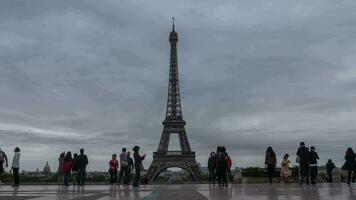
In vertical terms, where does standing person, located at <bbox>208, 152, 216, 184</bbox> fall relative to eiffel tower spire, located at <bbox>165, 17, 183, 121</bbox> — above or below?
below

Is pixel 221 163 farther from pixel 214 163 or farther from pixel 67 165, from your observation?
pixel 67 165

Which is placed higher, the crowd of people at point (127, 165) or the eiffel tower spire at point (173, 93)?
the eiffel tower spire at point (173, 93)

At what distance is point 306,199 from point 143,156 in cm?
1384

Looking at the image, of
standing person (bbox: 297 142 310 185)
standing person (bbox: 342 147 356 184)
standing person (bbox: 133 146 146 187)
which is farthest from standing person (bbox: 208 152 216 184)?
standing person (bbox: 342 147 356 184)

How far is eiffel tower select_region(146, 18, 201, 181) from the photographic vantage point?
3295 inches

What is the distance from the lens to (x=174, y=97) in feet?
297

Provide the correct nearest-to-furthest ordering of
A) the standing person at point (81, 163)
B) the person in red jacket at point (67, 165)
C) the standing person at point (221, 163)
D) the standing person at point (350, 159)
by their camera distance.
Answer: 1. the standing person at point (221, 163)
2. the standing person at point (350, 159)
3. the standing person at point (81, 163)
4. the person in red jacket at point (67, 165)

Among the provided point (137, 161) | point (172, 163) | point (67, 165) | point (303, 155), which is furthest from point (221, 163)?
point (172, 163)

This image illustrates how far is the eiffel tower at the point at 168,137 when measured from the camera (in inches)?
3295

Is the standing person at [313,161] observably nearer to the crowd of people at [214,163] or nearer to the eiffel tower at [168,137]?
the crowd of people at [214,163]

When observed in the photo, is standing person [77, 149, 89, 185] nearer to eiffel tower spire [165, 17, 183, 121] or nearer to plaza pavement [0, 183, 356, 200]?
plaza pavement [0, 183, 356, 200]

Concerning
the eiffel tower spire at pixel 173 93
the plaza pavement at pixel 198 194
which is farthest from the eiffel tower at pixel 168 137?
the plaza pavement at pixel 198 194

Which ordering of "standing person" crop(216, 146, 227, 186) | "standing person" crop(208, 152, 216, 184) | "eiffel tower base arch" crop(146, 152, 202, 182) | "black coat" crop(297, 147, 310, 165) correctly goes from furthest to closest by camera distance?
"eiffel tower base arch" crop(146, 152, 202, 182) → "standing person" crop(208, 152, 216, 184) → "black coat" crop(297, 147, 310, 165) → "standing person" crop(216, 146, 227, 186)

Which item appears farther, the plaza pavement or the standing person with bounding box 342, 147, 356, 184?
the standing person with bounding box 342, 147, 356, 184
